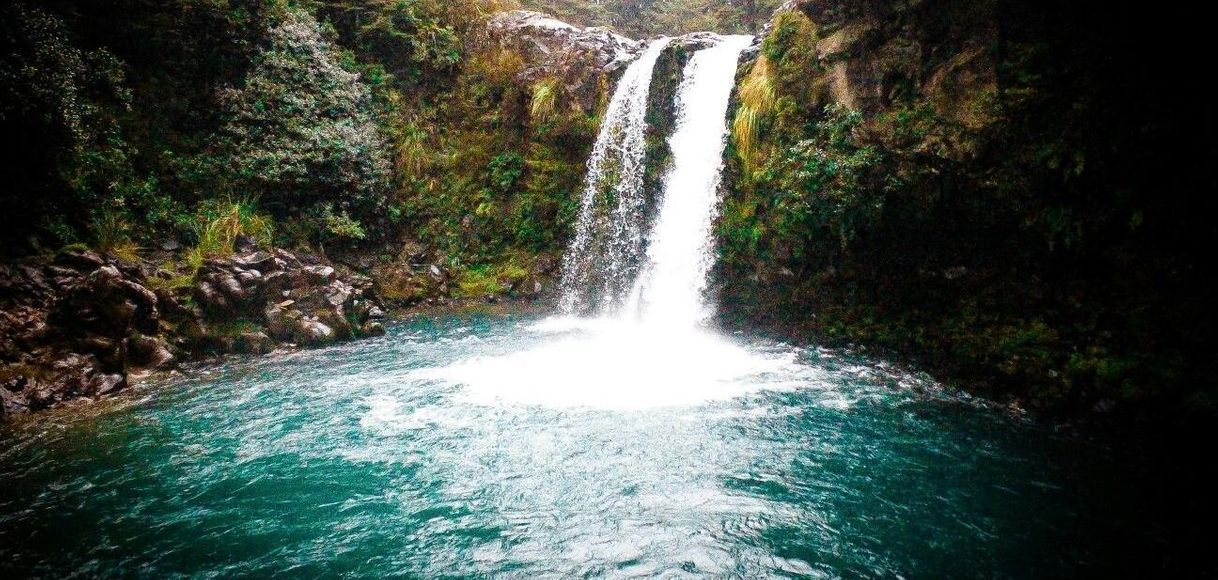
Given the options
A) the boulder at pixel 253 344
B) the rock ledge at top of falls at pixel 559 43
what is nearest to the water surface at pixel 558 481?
the boulder at pixel 253 344

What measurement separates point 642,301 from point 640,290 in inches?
10.8

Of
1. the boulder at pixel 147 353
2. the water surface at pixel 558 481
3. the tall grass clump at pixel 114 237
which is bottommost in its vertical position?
the water surface at pixel 558 481

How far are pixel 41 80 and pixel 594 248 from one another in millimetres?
9456

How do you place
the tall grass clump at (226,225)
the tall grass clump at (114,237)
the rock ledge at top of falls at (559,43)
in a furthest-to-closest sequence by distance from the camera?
the rock ledge at top of falls at (559,43), the tall grass clump at (226,225), the tall grass clump at (114,237)

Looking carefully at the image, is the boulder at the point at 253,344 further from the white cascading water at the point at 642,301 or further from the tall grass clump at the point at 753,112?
the tall grass clump at the point at 753,112

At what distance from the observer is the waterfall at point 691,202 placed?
10164 mm

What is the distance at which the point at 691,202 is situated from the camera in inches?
429

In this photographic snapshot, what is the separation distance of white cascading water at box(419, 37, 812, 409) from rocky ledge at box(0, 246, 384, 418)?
3.42 m

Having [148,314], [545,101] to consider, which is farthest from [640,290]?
[148,314]

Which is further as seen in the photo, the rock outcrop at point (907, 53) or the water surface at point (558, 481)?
the rock outcrop at point (907, 53)

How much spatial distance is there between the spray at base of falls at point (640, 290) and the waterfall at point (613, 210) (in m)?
0.03

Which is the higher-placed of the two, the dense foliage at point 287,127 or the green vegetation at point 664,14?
the green vegetation at point 664,14

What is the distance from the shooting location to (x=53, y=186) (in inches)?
315

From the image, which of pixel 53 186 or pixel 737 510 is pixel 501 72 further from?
pixel 737 510
